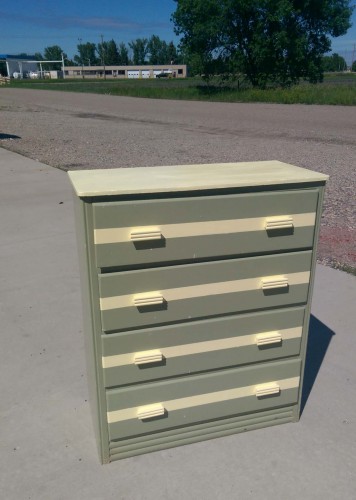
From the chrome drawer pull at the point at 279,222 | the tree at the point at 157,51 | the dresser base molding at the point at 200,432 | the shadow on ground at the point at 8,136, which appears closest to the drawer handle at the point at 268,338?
the dresser base molding at the point at 200,432

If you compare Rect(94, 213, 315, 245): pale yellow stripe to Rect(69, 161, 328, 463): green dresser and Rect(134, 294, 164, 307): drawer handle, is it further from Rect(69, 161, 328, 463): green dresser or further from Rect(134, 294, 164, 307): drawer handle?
Rect(134, 294, 164, 307): drawer handle

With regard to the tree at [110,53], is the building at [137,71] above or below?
below

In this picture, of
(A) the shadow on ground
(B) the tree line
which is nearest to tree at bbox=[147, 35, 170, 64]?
(B) the tree line

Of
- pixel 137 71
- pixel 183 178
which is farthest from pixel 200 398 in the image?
pixel 137 71

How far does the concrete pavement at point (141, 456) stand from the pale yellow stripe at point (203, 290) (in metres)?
0.78

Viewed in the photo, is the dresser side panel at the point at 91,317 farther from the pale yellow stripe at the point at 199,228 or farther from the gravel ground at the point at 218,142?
the gravel ground at the point at 218,142

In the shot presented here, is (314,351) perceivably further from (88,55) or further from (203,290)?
(88,55)

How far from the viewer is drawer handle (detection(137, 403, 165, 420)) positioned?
2260 millimetres

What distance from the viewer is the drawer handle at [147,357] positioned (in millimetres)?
2146

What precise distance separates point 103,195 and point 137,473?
1.25 m

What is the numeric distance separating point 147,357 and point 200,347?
25cm

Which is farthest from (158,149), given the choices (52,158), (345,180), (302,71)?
(302,71)

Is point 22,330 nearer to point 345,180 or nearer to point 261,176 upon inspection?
point 261,176

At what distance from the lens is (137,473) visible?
7.25 ft
